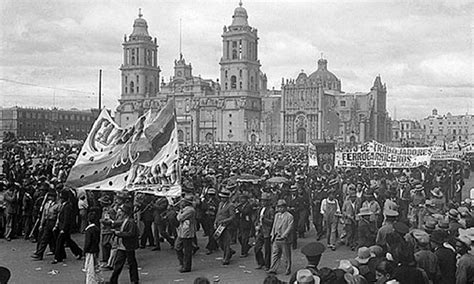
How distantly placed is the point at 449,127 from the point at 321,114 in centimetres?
5090

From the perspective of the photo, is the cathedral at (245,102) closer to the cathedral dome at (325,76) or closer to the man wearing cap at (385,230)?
the cathedral dome at (325,76)

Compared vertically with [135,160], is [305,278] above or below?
below

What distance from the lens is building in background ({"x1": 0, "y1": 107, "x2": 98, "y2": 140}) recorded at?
94312 mm

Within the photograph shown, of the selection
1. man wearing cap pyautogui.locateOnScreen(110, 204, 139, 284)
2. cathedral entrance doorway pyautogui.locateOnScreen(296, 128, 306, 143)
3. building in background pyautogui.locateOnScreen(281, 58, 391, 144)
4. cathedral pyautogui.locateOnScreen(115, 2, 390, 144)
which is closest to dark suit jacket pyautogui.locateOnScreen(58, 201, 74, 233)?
man wearing cap pyautogui.locateOnScreen(110, 204, 139, 284)

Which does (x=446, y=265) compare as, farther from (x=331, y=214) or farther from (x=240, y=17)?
(x=240, y=17)

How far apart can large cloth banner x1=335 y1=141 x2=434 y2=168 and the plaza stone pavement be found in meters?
4.93

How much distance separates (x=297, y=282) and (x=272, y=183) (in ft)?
36.1

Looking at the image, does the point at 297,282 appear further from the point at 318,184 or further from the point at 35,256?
the point at 318,184

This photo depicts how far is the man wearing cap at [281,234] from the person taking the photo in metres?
9.48

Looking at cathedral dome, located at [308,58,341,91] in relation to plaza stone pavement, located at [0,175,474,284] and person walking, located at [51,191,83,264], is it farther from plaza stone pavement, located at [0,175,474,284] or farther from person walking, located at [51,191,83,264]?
person walking, located at [51,191,83,264]

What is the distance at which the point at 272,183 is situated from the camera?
1611 cm

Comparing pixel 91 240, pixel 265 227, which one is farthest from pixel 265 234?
pixel 91 240

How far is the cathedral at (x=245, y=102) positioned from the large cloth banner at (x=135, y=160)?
245 feet

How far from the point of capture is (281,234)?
9477 millimetres
